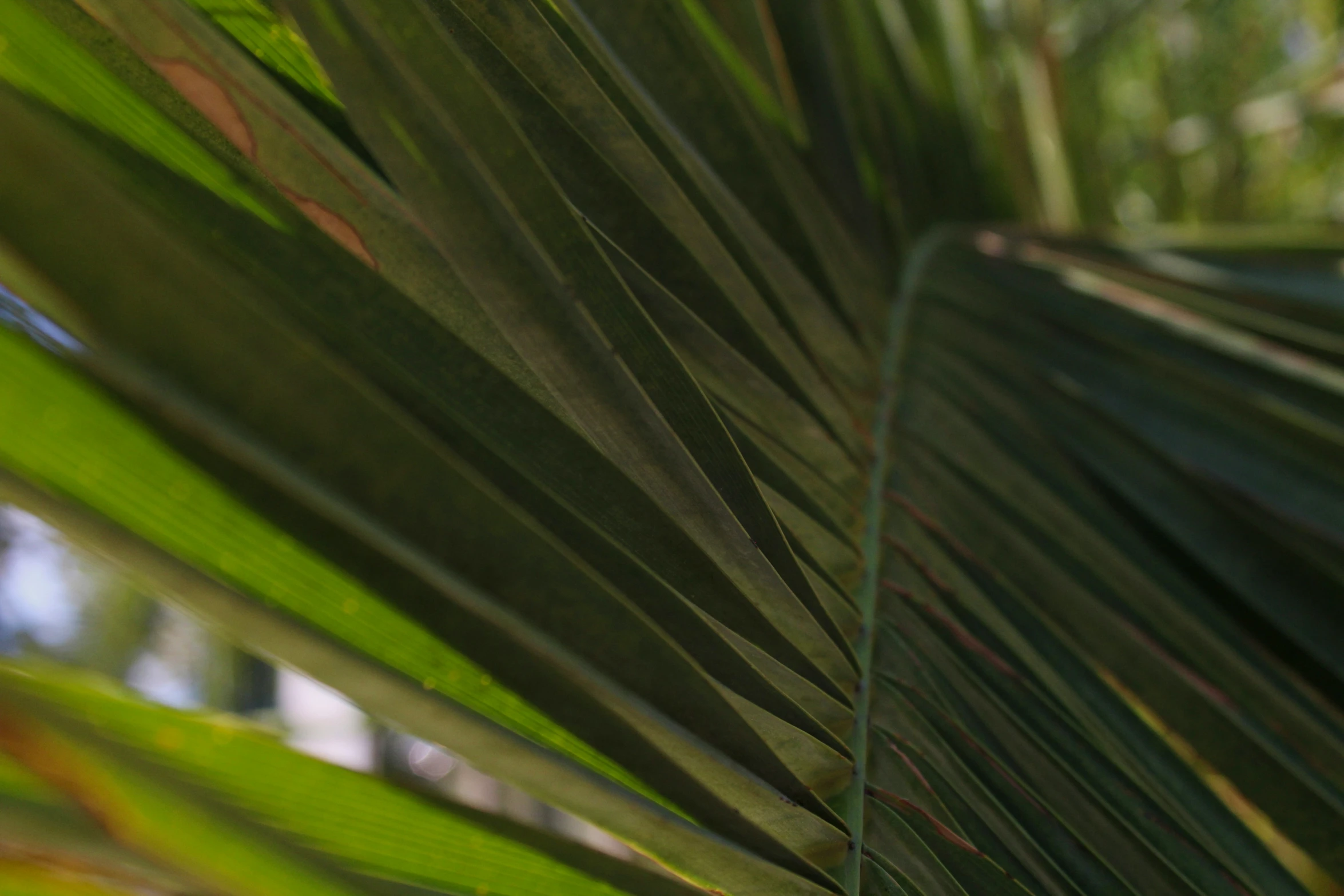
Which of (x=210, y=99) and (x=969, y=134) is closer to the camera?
(x=210, y=99)

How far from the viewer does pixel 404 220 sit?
13.5 inches

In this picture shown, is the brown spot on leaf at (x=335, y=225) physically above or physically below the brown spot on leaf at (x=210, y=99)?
below

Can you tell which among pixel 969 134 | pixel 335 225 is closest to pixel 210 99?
pixel 335 225

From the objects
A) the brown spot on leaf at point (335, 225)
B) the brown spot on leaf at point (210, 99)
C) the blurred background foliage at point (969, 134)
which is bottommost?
the brown spot on leaf at point (335, 225)

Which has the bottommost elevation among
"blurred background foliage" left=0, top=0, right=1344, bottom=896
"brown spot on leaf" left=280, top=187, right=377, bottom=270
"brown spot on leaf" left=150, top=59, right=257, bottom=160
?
"brown spot on leaf" left=280, top=187, right=377, bottom=270

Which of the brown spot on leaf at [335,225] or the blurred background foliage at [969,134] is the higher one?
the blurred background foliage at [969,134]

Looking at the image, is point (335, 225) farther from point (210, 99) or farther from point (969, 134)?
point (969, 134)

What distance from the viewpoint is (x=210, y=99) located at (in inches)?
12.5

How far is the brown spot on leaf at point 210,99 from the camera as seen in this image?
12.1 inches

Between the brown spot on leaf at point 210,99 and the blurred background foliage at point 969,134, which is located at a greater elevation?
the blurred background foliage at point 969,134

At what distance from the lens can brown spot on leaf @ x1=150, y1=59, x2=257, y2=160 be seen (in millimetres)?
308

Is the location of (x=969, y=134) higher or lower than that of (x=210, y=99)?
higher

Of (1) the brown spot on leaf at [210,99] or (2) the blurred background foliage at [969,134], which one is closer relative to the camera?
(1) the brown spot on leaf at [210,99]

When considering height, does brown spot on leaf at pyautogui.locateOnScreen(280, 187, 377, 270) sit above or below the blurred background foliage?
below
